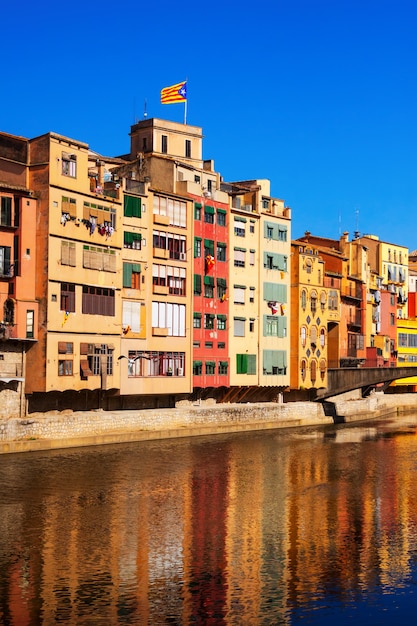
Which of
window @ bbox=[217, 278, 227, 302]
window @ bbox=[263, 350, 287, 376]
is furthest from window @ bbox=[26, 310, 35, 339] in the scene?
window @ bbox=[263, 350, 287, 376]

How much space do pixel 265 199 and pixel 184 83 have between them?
1164 cm

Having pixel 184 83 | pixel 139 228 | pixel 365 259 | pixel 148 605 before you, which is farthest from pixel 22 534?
pixel 365 259

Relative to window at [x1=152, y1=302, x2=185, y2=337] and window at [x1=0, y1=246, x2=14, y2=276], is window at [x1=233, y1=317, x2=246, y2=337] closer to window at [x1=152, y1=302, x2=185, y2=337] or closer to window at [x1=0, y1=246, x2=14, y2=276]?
window at [x1=152, y1=302, x2=185, y2=337]

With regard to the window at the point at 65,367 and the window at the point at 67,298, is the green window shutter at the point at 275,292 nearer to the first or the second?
the window at the point at 67,298

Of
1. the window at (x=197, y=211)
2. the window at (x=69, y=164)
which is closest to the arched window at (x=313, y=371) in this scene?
the window at (x=197, y=211)

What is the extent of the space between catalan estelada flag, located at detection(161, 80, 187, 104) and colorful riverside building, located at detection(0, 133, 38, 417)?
927 inches

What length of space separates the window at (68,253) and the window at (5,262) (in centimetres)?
358

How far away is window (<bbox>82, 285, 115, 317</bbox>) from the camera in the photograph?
57.5 meters

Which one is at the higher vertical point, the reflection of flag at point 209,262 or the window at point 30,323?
the reflection of flag at point 209,262

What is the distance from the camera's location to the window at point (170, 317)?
6462 cm

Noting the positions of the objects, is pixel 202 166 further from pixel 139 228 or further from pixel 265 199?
pixel 139 228

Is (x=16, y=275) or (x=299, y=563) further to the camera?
(x=16, y=275)

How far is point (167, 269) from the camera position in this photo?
65.5 m

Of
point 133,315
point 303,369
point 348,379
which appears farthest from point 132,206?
point 348,379
